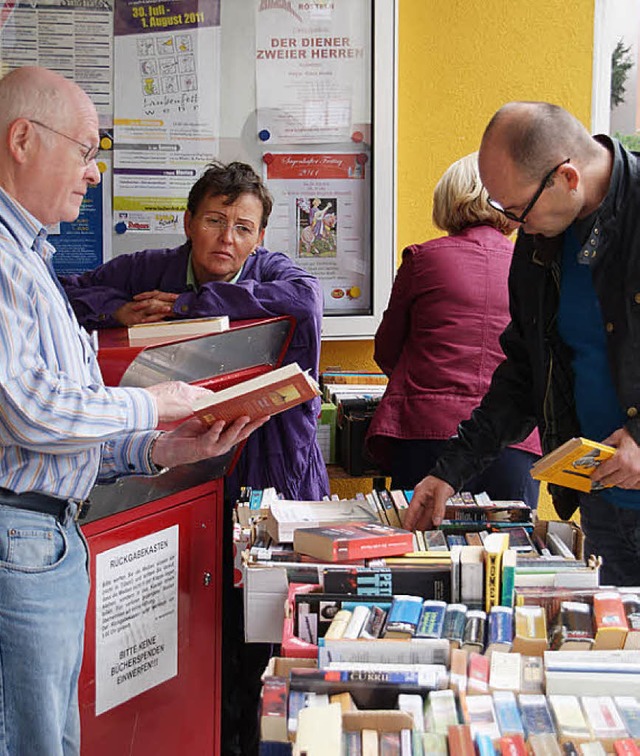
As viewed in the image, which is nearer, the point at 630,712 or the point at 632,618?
the point at 630,712

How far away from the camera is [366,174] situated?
162 inches

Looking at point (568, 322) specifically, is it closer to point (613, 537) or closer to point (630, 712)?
point (613, 537)

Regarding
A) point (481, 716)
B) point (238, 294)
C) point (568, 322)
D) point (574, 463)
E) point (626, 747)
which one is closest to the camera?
point (626, 747)

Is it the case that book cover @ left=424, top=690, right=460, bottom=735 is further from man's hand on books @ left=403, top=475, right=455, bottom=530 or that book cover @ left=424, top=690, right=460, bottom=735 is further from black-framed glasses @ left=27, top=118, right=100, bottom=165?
black-framed glasses @ left=27, top=118, right=100, bottom=165

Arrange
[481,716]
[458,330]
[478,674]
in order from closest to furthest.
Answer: [481,716]
[478,674]
[458,330]

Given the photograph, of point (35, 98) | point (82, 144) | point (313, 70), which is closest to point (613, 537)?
point (82, 144)

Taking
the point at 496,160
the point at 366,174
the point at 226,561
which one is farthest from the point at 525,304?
the point at 366,174

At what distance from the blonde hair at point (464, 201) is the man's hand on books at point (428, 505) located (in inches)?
47.0

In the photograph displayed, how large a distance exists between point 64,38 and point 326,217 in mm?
1235

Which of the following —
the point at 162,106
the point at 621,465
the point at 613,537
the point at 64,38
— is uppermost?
the point at 64,38

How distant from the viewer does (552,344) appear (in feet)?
7.88

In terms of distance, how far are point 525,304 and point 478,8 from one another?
2150 millimetres

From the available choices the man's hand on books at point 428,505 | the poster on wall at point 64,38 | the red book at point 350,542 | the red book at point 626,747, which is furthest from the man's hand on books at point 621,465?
the poster on wall at point 64,38

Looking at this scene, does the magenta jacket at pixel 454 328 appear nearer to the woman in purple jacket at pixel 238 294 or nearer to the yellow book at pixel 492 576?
A: the woman in purple jacket at pixel 238 294
